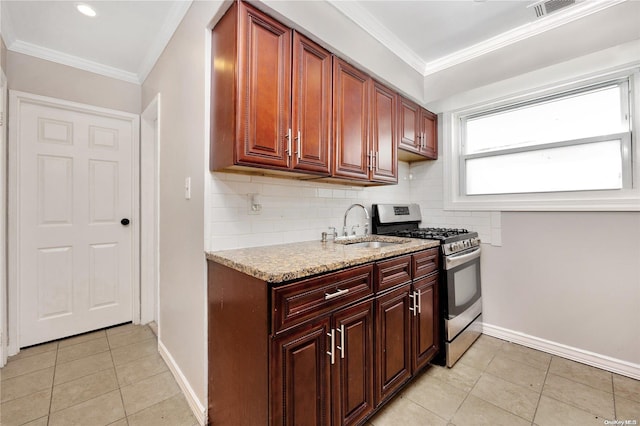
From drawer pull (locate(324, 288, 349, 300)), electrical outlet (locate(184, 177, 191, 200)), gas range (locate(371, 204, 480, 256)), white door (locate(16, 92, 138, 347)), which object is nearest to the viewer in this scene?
drawer pull (locate(324, 288, 349, 300))

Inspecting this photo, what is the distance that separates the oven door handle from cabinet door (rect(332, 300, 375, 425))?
2.99 ft

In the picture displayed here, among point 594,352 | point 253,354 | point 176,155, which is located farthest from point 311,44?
point 594,352

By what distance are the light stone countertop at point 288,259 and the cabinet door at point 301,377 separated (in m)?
0.25

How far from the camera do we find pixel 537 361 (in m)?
2.14

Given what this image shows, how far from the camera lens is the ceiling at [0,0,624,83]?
186 cm

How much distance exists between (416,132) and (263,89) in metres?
1.72

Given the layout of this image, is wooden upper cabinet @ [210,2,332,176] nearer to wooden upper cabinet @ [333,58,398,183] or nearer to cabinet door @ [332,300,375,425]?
wooden upper cabinet @ [333,58,398,183]

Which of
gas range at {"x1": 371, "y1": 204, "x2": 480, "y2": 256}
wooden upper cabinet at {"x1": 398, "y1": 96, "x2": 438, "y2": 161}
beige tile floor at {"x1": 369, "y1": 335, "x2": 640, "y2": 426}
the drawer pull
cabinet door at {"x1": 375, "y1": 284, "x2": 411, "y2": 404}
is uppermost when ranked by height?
wooden upper cabinet at {"x1": 398, "y1": 96, "x2": 438, "y2": 161}

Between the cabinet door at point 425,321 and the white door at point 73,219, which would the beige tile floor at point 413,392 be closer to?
the cabinet door at point 425,321

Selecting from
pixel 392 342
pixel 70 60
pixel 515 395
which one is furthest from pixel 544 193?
pixel 70 60

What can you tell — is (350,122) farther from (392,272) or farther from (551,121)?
(551,121)

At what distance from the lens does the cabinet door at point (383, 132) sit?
212 cm

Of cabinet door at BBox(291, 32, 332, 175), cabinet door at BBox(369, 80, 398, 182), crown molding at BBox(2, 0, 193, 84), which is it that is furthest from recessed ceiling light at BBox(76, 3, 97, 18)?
cabinet door at BBox(369, 80, 398, 182)

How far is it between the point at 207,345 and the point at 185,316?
14.1 inches
